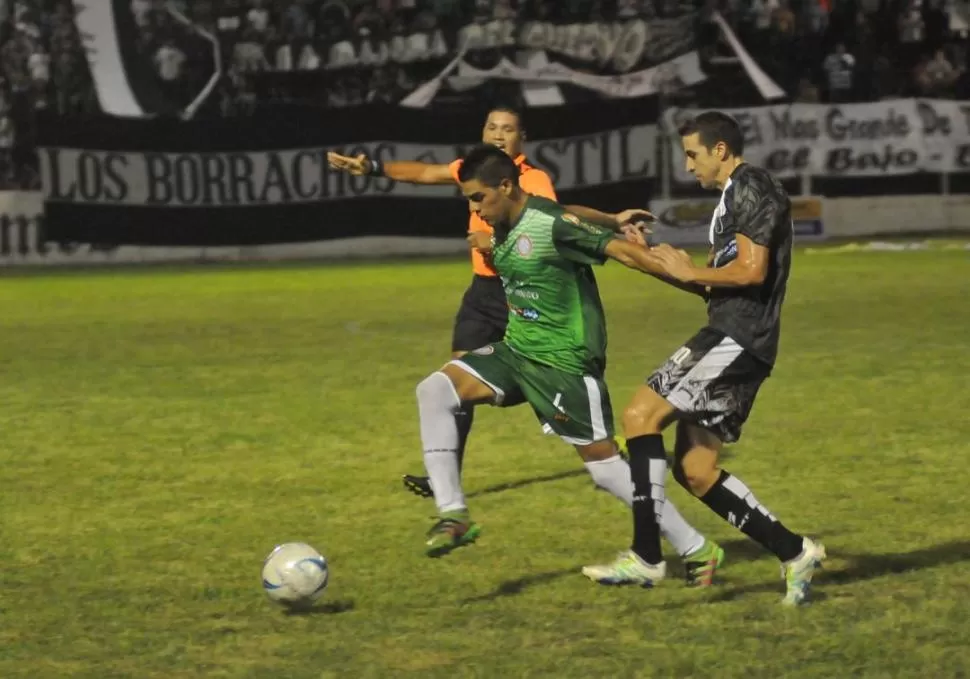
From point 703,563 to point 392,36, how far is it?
20.9 meters

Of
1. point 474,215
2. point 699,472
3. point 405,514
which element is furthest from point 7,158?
point 699,472

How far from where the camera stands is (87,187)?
23.0 m

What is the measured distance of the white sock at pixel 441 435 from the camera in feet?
22.2

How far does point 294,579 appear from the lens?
6023 millimetres

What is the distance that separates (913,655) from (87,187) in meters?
19.0

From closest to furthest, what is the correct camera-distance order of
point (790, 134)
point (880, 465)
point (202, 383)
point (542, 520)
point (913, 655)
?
point (913, 655) → point (542, 520) → point (880, 465) → point (202, 383) → point (790, 134)

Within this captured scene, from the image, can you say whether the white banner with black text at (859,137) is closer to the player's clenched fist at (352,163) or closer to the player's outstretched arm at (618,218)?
the player's clenched fist at (352,163)

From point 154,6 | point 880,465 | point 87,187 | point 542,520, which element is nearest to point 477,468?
point 542,520

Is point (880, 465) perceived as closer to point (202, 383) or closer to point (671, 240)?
point (202, 383)

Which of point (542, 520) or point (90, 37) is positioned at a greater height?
point (90, 37)

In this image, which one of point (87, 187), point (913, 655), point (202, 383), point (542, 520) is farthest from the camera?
point (87, 187)

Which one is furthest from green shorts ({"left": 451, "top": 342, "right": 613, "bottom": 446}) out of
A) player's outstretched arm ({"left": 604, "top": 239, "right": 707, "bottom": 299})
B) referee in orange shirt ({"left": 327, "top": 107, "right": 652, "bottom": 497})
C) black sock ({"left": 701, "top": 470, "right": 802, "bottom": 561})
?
referee in orange shirt ({"left": 327, "top": 107, "right": 652, "bottom": 497})

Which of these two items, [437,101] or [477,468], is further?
[437,101]

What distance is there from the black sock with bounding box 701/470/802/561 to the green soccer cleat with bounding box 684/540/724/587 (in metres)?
0.19
